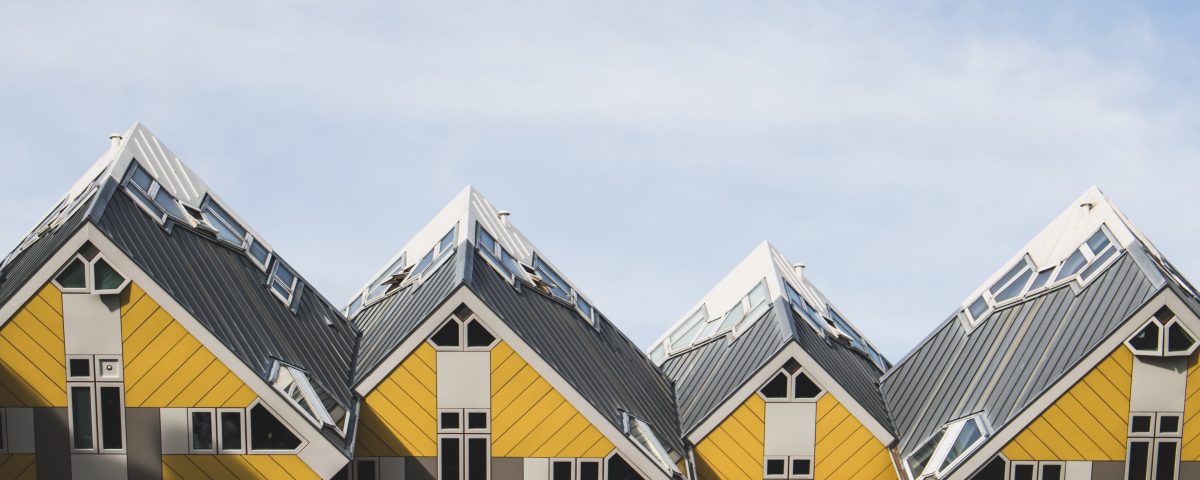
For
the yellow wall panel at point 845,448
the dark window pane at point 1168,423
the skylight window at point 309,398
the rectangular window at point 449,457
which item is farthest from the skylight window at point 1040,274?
the skylight window at point 309,398

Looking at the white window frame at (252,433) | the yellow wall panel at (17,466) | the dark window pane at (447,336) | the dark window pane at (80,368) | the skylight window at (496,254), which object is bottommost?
the yellow wall panel at (17,466)

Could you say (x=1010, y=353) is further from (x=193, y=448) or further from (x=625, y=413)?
(x=193, y=448)

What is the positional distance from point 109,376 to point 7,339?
241 centimetres

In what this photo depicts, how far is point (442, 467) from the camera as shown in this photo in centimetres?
2870

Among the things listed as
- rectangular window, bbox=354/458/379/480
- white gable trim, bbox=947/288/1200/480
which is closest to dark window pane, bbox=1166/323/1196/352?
white gable trim, bbox=947/288/1200/480

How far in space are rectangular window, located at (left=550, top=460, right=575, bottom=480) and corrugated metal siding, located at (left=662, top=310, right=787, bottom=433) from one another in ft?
14.0

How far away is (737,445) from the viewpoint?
31.0 metres

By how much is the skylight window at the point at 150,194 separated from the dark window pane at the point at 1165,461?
25863 mm

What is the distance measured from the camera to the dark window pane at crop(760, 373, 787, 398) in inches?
1209

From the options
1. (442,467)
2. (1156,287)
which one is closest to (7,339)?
(442,467)

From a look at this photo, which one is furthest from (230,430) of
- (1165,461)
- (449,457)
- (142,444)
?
(1165,461)

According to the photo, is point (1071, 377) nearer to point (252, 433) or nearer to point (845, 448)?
point (845, 448)

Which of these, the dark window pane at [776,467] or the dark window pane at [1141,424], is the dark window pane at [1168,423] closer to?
the dark window pane at [1141,424]

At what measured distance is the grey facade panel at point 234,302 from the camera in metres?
26.5
